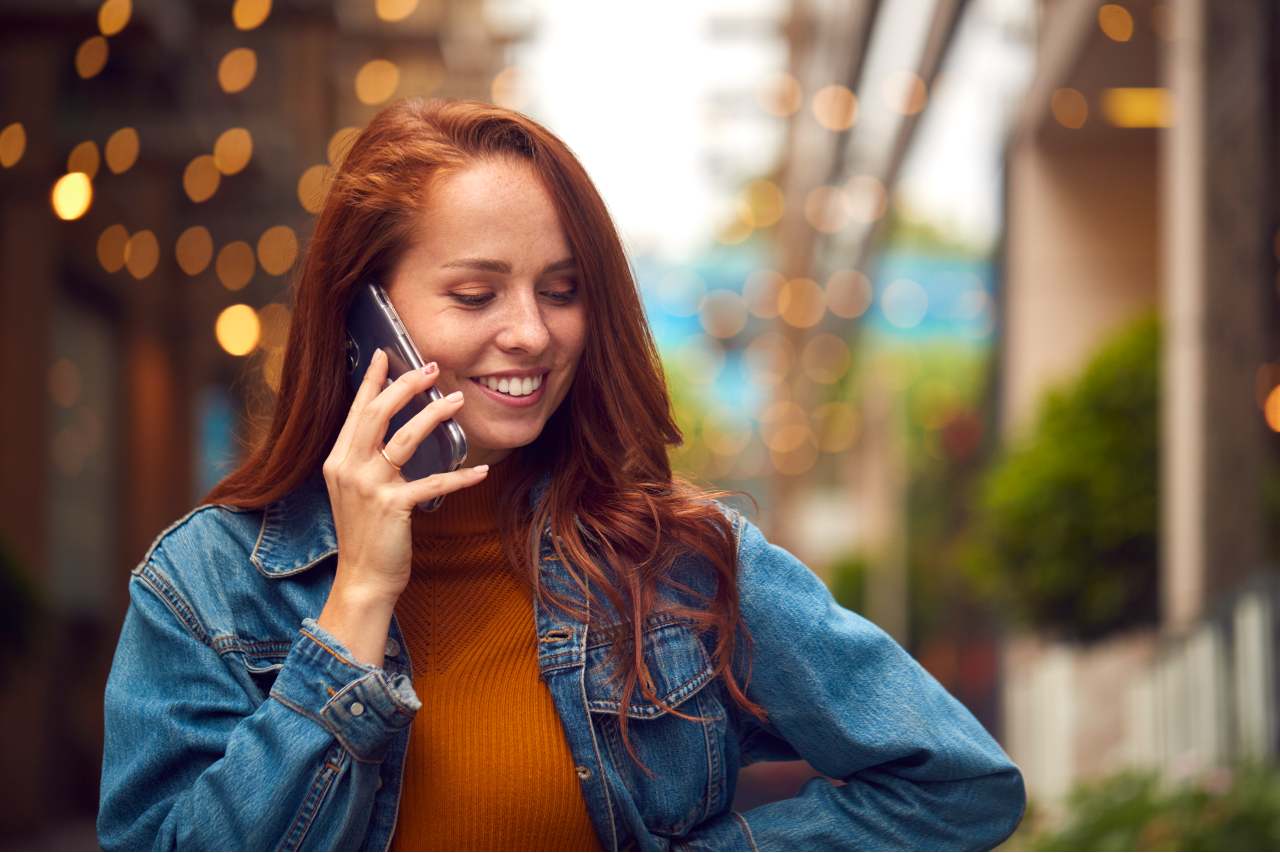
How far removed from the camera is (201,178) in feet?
40.5

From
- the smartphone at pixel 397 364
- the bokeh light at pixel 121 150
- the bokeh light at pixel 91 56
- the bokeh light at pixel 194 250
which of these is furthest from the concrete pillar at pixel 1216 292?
the bokeh light at pixel 194 250

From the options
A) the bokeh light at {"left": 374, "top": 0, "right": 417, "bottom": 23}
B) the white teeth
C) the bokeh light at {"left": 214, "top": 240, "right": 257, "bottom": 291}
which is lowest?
the white teeth

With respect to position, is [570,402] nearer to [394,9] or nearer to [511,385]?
[511,385]

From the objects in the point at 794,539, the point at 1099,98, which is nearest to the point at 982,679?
the point at 1099,98

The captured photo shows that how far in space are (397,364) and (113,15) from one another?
769 cm

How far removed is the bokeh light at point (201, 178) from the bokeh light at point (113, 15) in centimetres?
270

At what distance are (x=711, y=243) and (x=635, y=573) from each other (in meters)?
35.8

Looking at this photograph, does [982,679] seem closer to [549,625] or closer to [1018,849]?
[1018,849]

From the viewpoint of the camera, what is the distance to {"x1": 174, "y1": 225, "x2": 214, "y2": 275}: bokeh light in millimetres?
13101

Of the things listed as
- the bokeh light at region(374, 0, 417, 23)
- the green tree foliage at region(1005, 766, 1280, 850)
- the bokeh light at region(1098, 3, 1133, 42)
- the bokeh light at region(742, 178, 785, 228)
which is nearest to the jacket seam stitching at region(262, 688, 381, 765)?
the green tree foliage at region(1005, 766, 1280, 850)

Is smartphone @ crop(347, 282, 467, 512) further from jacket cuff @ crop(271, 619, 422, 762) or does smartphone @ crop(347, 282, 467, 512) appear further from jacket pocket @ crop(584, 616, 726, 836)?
jacket pocket @ crop(584, 616, 726, 836)

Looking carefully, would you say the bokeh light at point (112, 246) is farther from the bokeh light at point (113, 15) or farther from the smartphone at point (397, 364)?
the smartphone at point (397, 364)

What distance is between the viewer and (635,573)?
84.4 inches

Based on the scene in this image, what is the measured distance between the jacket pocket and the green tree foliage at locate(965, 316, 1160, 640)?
882cm
